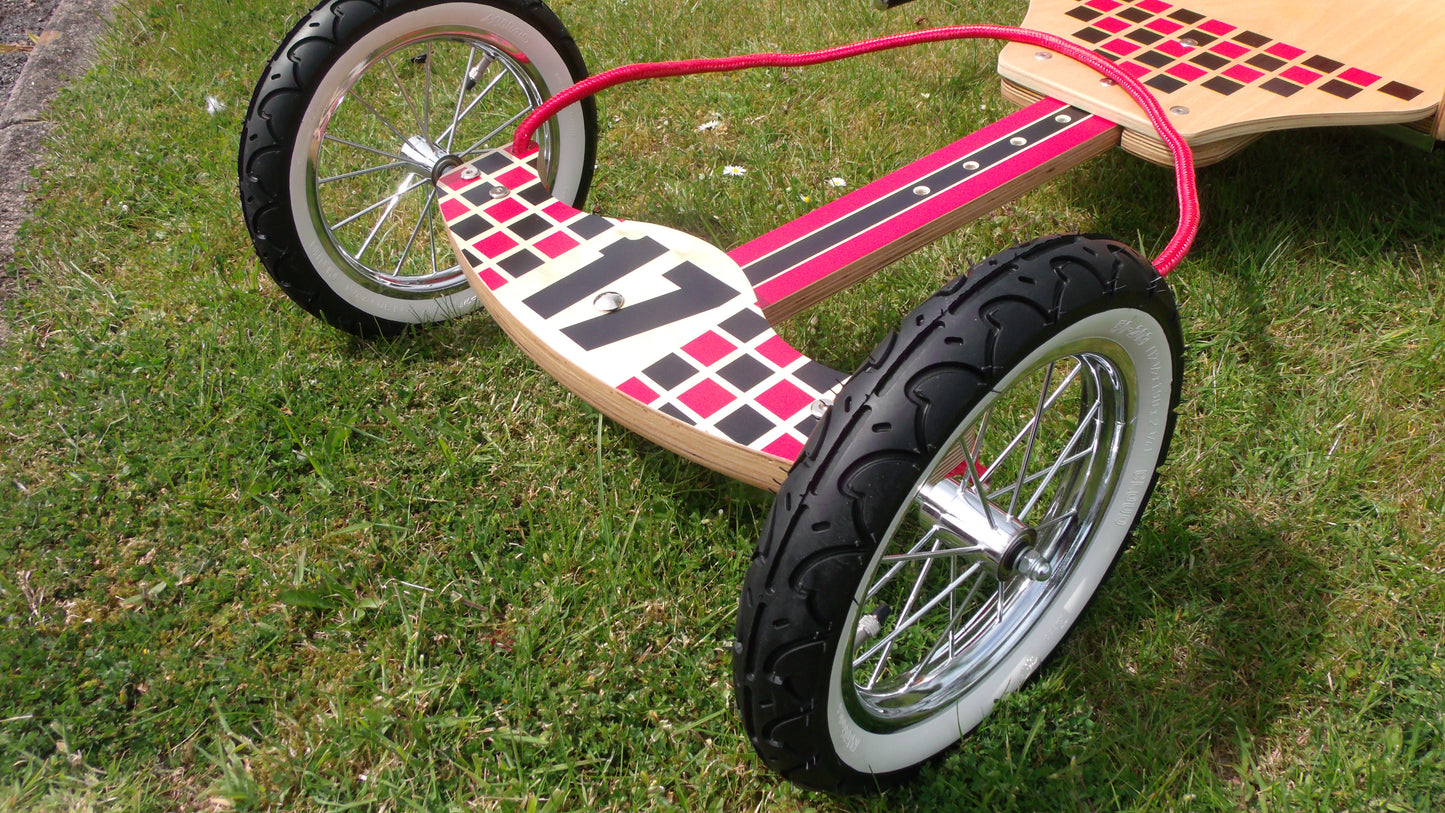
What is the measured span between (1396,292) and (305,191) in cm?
235

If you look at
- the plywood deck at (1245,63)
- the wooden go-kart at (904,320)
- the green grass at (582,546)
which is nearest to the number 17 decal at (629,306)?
the wooden go-kart at (904,320)

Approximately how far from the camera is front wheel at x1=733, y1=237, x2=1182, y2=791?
1.15 metres

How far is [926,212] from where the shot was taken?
6.24 ft

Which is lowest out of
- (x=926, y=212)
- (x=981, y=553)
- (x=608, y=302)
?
(x=981, y=553)

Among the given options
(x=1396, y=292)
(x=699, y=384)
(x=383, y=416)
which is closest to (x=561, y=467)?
(x=383, y=416)

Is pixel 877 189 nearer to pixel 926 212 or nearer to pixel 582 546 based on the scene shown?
pixel 926 212

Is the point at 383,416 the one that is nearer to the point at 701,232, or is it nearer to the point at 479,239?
the point at 479,239

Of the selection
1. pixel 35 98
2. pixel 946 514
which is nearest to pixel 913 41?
pixel 946 514

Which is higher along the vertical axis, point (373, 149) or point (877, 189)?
point (373, 149)

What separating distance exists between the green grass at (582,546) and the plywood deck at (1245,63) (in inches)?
12.4

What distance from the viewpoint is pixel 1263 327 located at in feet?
7.36

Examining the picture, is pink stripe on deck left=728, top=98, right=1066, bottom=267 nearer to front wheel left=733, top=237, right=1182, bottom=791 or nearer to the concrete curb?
front wheel left=733, top=237, right=1182, bottom=791

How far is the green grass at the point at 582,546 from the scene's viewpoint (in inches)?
→ 60.4

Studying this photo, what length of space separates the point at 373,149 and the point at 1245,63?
2013mm
